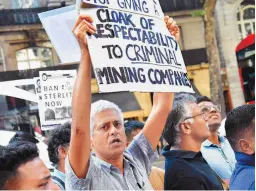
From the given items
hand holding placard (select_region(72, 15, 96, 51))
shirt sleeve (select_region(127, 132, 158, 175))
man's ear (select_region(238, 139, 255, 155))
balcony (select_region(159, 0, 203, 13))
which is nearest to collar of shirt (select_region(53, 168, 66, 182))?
shirt sleeve (select_region(127, 132, 158, 175))

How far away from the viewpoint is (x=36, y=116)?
16.3 m

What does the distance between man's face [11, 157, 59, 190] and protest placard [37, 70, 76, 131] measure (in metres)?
2.91

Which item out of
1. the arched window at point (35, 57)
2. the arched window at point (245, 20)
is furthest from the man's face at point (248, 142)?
the arched window at point (245, 20)

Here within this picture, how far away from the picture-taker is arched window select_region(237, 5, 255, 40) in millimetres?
20281

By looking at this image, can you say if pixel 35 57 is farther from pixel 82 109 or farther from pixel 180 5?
pixel 82 109

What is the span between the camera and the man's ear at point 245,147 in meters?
2.67

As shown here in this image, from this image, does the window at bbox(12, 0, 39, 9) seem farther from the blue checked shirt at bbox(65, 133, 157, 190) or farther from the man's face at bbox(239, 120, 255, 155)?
the man's face at bbox(239, 120, 255, 155)

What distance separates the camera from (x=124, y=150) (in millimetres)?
2695

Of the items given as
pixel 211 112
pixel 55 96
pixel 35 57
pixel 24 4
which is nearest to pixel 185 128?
pixel 211 112

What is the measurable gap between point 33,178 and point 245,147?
1.02 meters

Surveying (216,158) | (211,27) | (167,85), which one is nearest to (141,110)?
(211,27)

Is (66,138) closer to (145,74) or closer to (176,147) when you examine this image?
(176,147)

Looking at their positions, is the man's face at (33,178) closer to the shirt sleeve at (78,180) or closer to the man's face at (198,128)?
the shirt sleeve at (78,180)

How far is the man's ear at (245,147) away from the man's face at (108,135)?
57cm
